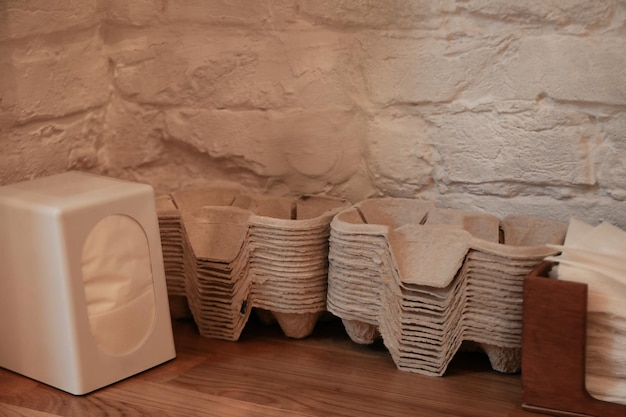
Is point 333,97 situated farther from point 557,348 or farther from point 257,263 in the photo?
point 557,348

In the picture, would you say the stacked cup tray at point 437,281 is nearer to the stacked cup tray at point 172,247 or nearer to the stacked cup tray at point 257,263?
the stacked cup tray at point 257,263

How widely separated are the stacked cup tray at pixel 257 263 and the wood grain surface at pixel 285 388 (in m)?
0.06

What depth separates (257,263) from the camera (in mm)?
1502

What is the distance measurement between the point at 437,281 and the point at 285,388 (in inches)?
11.6

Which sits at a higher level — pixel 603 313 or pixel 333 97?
pixel 333 97

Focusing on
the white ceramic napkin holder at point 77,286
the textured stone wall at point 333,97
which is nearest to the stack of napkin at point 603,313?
the textured stone wall at point 333,97

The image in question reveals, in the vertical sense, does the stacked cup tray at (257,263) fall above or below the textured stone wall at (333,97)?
below

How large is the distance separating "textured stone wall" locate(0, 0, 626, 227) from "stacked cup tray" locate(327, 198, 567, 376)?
9 cm

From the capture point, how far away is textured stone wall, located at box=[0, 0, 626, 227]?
143 centimetres

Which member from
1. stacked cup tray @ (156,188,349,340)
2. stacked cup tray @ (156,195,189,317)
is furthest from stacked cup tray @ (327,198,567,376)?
stacked cup tray @ (156,195,189,317)

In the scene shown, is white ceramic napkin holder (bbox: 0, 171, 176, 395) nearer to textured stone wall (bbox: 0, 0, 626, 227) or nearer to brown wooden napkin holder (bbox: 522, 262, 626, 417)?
textured stone wall (bbox: 0, 0, 626, 227)

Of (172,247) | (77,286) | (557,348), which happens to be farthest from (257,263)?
(557,348)

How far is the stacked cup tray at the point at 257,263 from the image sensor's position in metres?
1.48

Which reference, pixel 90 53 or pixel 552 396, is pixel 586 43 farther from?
pixel 90 53
